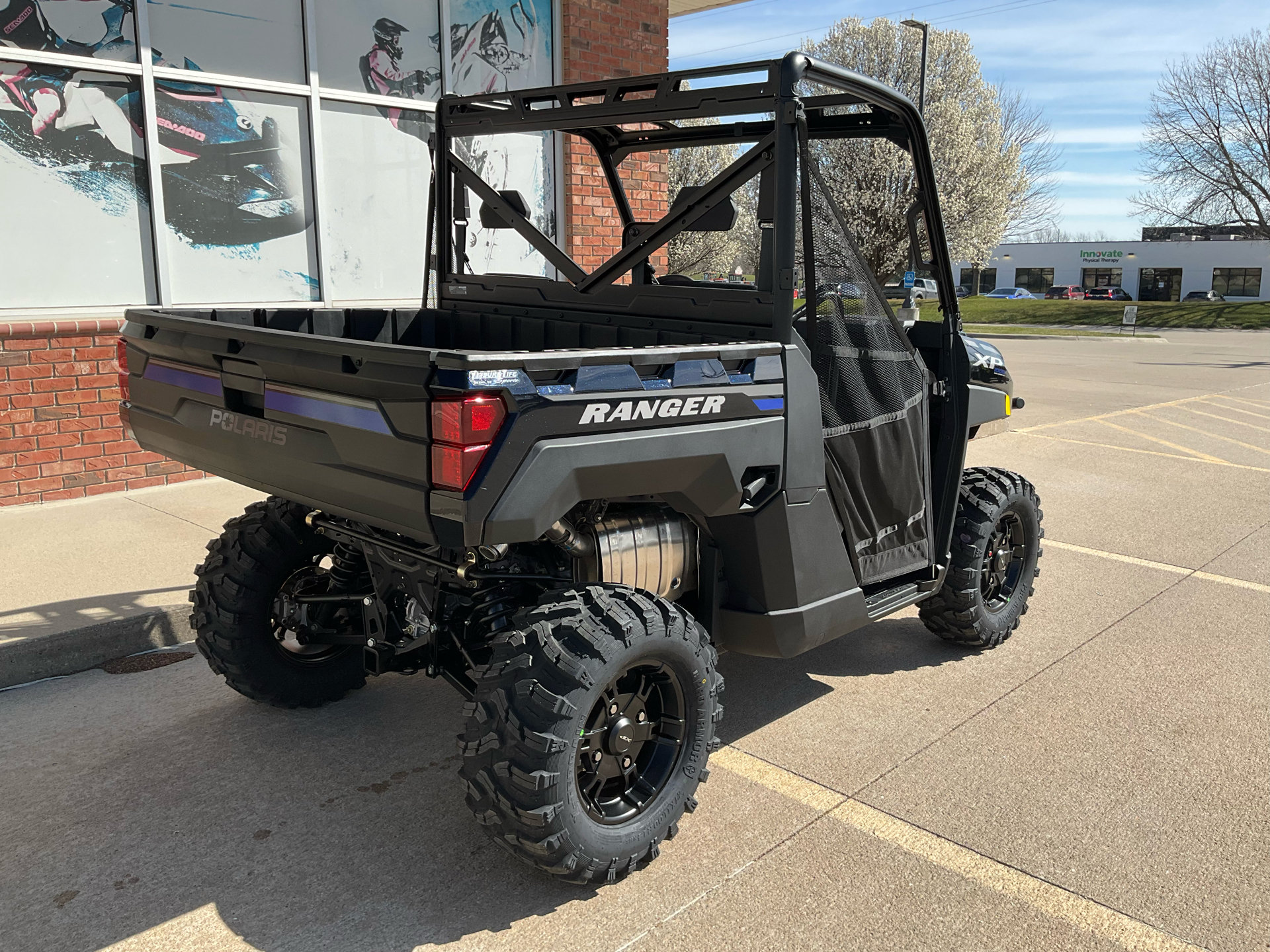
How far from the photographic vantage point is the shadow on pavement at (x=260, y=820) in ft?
9.20

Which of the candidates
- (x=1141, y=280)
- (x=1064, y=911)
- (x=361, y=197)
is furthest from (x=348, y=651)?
(x=1141, y=280)

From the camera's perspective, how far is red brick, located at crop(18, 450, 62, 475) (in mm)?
6652

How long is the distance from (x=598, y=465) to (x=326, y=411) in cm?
76

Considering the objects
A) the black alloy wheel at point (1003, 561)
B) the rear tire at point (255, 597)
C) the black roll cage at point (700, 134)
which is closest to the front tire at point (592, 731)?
the black roll cage at point (700, 134)

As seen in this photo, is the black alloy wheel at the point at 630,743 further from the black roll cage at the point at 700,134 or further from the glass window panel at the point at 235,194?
the glass window panel at the point at 235,194

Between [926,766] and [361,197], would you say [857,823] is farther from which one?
[361,197]

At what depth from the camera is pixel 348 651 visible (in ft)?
13.8

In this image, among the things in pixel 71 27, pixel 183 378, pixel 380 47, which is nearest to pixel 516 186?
pixel 380 47

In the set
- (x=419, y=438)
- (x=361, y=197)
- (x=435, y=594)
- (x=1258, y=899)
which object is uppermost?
(x=361, y=197)

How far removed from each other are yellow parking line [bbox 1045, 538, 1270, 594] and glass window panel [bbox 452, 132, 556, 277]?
4757mm

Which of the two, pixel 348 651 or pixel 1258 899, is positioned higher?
pixel 348 651

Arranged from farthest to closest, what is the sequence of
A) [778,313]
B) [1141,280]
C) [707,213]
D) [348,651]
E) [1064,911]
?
1. [1141,280]
2. [348,651]
3. [707,213]
4. [778,313]
5. [1064,911]

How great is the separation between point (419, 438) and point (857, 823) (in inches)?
73.4

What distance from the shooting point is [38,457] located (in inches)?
265
